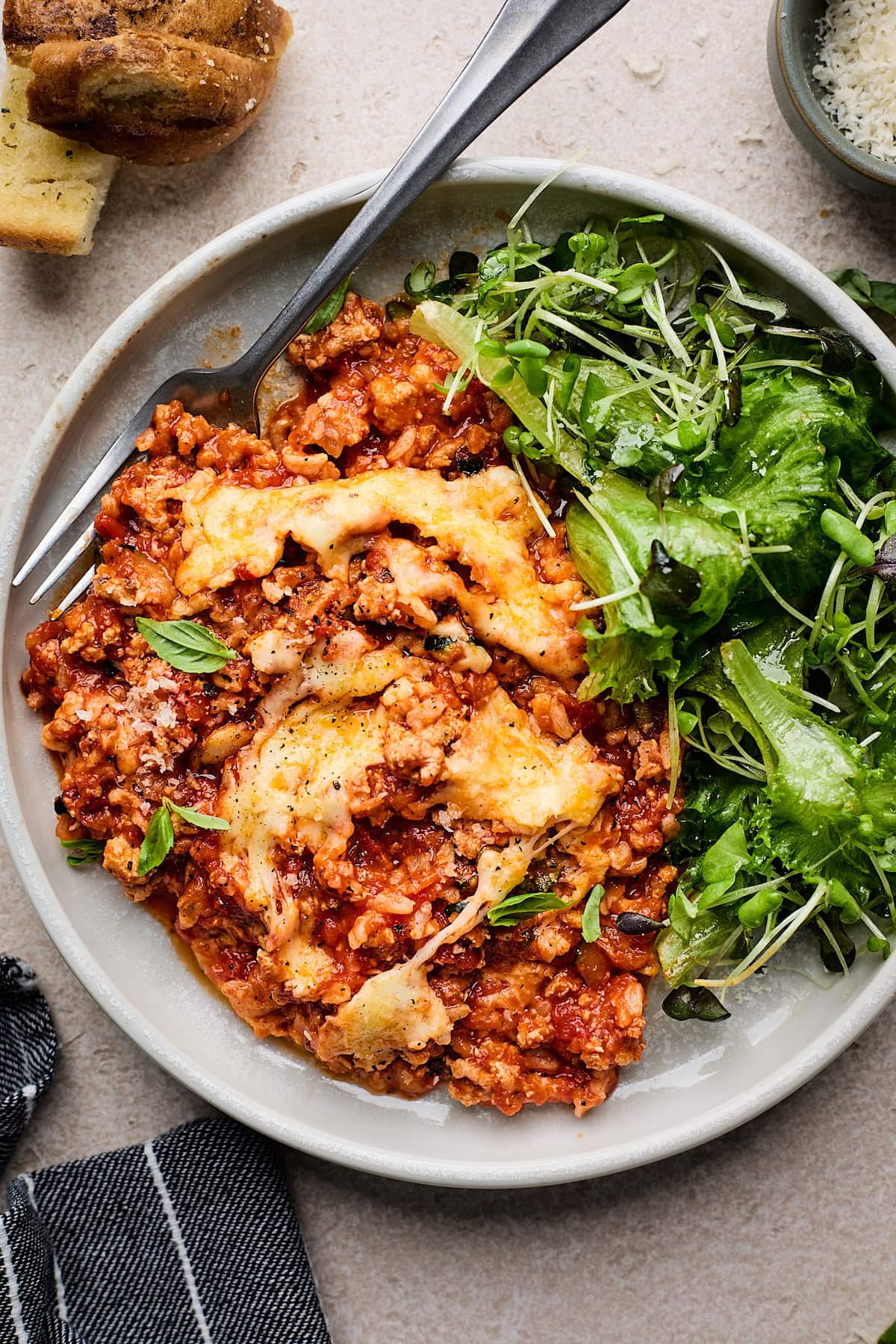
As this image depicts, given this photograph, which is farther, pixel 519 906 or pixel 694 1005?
pixel 694 1005

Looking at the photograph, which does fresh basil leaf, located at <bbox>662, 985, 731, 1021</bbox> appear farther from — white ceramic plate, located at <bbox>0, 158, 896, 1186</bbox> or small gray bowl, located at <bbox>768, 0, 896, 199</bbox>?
small gray bowl, located at <bbox>768, 0, 896, 199</bbox>

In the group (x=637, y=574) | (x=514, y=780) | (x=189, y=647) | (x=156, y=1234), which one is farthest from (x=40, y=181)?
(x=156, y=1234)

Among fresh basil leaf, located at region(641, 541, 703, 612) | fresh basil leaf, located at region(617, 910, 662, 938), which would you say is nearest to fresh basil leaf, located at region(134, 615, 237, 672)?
fresh basil leaf, located at region(641, 541, 703, 612)

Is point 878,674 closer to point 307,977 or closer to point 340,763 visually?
point 340,763

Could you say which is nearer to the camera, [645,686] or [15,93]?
[645,686]

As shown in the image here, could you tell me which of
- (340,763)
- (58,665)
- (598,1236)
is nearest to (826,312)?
(340,763)

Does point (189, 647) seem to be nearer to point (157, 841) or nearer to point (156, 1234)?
point (157, 841)
